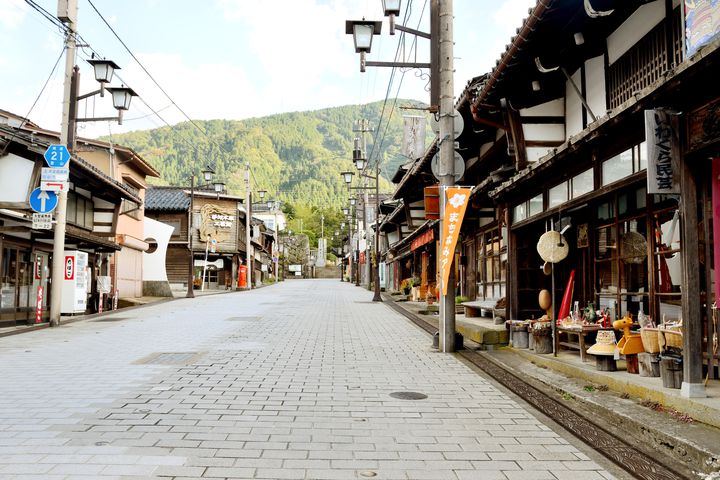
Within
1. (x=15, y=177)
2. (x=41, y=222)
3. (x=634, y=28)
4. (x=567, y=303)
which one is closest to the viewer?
(x=634, y=28)

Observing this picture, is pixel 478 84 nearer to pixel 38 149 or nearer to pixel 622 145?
pixel 622 145

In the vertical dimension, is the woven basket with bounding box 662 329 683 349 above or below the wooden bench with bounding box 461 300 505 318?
above

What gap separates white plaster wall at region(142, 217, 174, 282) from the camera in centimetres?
3247

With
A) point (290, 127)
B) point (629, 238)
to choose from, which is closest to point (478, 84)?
point (629, 238)

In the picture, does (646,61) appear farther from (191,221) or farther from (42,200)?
(191,221)

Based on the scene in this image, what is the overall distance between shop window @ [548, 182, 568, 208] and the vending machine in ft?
51.0

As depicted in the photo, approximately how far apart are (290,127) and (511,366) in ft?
587

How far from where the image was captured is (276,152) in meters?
162

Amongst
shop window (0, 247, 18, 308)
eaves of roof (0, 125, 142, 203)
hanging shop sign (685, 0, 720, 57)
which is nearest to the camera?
hanging shop sign (685, 0, 720, 57)

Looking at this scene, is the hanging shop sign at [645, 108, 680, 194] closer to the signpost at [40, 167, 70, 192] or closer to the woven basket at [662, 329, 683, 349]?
the woven basket at [662, 329, 683, 349]

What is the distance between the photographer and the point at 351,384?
7941 millimetres

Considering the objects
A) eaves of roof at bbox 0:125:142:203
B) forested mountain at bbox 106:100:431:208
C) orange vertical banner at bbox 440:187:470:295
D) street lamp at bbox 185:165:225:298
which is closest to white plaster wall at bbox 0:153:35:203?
eaves of roof at bbox 0:125:142:203

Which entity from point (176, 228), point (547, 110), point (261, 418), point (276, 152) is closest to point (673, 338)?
point (261, 418)

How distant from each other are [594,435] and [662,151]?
304cm
